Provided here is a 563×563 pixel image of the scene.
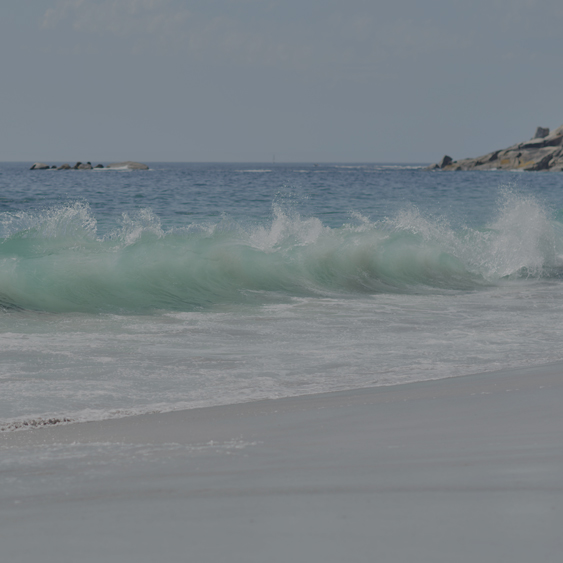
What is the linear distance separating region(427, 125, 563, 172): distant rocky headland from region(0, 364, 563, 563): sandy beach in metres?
91.5

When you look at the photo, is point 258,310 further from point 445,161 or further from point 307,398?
point 445,161

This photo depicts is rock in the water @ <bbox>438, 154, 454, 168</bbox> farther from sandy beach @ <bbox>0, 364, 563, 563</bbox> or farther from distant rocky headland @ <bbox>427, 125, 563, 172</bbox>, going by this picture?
sandy beach @ <bbox>0, 364, 563, 563</bbox>

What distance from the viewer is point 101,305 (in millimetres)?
8094

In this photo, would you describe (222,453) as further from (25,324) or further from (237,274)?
(237,274)

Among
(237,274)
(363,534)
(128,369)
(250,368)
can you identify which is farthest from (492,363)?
(237,274)

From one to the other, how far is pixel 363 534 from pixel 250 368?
112 inches

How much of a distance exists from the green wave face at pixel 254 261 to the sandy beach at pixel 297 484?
463 centimetres

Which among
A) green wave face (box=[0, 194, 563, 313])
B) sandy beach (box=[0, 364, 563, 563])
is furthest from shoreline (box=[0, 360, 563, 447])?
green wave face (box=[0, 194, 563, 313])

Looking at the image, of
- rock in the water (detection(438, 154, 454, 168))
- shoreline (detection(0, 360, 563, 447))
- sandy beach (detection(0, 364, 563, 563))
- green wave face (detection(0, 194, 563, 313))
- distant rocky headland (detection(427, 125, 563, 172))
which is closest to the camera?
sandy beach (detection(0, 364, 563, 563))

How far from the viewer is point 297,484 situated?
269cm

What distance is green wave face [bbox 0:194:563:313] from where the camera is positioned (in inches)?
343

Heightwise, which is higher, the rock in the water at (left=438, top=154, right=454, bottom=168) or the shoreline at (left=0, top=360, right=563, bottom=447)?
the rock in the water at (left=438, top=154, right=454, bottom=168)

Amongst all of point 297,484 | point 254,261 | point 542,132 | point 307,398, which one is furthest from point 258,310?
point 542,132

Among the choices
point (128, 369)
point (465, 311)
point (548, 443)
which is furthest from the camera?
point (465, 311)
